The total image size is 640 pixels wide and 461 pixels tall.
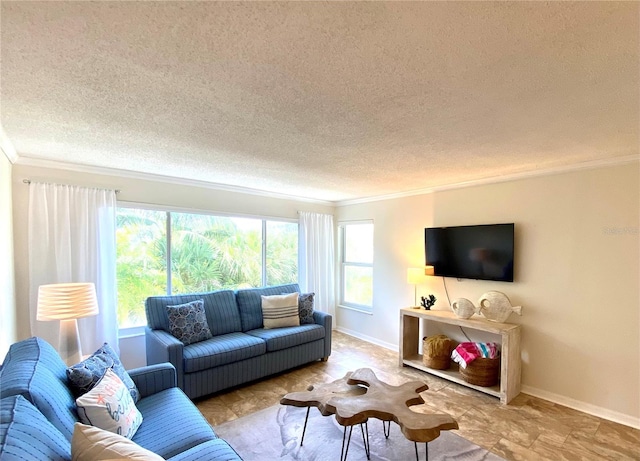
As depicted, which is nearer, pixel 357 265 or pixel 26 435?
pixel 26 435

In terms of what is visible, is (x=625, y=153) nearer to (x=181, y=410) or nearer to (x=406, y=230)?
(x=406, y=230)

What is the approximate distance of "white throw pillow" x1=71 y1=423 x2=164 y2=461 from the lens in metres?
1.03

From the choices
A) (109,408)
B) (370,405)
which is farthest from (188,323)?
(370,405)

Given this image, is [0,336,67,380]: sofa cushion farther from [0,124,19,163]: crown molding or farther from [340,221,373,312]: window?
[340,221,373,312]: window

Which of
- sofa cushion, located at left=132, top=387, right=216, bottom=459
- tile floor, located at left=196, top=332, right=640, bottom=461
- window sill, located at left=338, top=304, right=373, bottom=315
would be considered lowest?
tile floor, located at left=196, top=332, right=640, bottom=461

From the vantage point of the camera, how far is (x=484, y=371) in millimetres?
3045

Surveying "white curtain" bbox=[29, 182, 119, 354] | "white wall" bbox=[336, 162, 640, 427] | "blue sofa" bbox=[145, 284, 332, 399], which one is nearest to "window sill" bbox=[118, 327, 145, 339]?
"white curtain" bbox=[29, 182, 119, 354]

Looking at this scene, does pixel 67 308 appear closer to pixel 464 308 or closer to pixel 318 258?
pixel 318 258

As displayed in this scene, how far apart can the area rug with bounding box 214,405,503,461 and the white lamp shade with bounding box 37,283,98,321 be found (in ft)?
4.95

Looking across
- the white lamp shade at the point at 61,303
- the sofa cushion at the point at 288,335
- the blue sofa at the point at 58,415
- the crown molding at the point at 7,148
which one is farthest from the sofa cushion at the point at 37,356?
the sofa cushion at the point at 288,335

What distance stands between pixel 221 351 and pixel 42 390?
1.74 metres

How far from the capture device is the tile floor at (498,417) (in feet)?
7.38

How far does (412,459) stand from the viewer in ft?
6.97

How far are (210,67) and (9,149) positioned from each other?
244 cm
